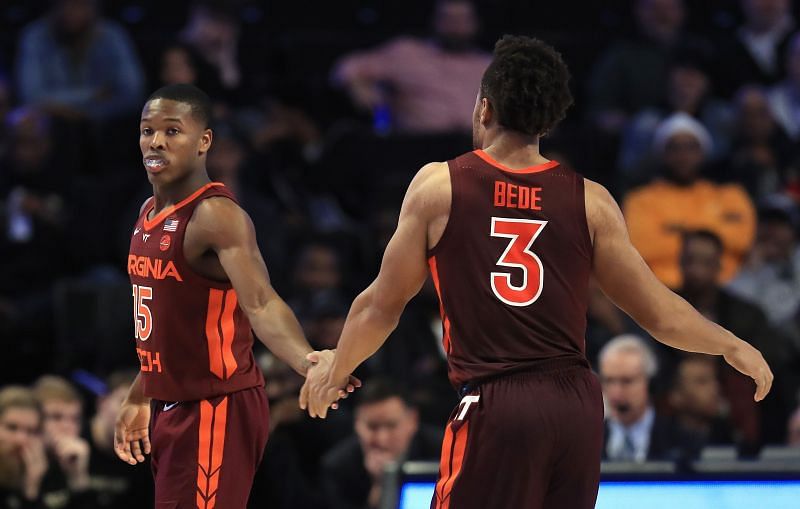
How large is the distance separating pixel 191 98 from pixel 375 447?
3.23 meters

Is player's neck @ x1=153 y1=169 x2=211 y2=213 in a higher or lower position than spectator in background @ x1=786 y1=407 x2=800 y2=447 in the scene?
higher

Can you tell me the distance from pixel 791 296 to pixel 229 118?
4.38 m

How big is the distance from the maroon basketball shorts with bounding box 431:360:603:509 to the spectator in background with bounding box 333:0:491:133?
269 inches

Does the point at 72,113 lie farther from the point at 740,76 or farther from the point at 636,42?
the point at 740,76

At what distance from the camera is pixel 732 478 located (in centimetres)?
641

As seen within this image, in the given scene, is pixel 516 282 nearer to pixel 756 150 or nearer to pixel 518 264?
pixel 518 264

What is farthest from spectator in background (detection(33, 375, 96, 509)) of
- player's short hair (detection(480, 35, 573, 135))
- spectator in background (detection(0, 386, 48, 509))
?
player's short hair (detection(480, 35, 573, 135))

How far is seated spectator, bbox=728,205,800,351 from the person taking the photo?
10.1 meters

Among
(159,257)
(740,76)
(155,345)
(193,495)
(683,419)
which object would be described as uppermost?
(740,76)

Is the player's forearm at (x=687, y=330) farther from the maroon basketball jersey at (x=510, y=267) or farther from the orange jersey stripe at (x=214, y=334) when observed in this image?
the orange jersey stripe at (x=214, y=334)

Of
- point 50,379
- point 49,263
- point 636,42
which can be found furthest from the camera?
point 636,42

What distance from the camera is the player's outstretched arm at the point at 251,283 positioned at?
5023 mm

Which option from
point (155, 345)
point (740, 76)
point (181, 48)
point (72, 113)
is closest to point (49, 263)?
point (72, 113)

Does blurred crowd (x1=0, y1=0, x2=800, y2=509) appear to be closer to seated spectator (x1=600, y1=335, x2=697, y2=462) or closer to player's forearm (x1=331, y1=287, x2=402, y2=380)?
seated spectator (x1=600, y1=335, x2=697, y2=462)
